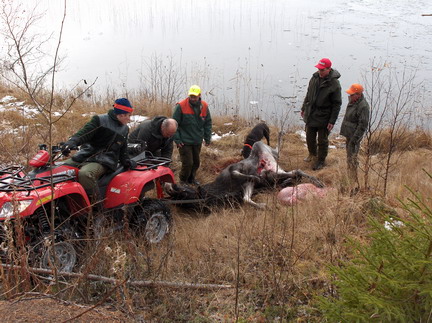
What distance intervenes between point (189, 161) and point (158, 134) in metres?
0.92

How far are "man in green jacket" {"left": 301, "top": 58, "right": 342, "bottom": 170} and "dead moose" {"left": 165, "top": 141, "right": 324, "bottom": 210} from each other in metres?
1.05

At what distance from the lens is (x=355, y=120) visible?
6832 millimetres

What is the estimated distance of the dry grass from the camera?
329 centimetres

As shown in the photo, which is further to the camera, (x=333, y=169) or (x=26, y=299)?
(x=333, y=169)

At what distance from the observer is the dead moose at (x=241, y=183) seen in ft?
19.4

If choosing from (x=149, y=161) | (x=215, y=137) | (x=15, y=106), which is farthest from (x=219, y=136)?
(x=15, y=106)

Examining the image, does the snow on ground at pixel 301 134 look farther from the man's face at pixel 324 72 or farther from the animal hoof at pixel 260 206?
the animal hoof at pixel 260 206

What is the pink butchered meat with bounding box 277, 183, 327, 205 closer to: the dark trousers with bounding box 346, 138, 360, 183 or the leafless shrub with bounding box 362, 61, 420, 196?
the dark trousers with bounding box 346, 138, 360, 183

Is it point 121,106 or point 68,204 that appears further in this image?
point 121,106

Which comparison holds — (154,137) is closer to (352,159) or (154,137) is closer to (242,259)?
(242,259)

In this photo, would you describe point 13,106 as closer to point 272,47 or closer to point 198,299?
point 198,299

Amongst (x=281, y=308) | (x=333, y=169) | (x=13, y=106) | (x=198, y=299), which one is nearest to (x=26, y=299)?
(x=198, y=299)

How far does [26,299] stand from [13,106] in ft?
26.7

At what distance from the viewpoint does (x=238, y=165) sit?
267 inches
